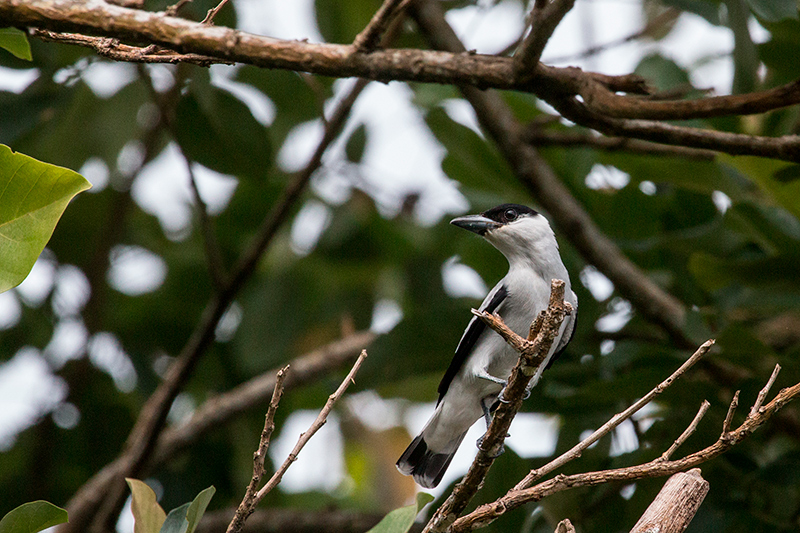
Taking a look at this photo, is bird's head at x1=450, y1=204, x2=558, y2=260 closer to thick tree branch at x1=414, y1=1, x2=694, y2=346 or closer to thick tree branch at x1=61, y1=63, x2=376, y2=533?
thick tree branch at x1=414, y1=1, x2=694, y2=346

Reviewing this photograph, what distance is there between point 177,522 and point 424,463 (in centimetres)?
129

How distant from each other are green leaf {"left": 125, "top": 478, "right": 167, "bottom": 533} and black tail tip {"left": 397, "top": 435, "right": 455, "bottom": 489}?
46.5 inches

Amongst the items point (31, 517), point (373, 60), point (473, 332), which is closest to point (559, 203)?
point (473, 332)

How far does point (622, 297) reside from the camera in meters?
3.96

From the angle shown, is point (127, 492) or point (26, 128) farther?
point (127, 492)

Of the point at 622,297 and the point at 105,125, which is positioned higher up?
the point at 105,125

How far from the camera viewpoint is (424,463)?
10.7ft

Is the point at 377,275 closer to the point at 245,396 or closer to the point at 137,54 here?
the point at 245,396

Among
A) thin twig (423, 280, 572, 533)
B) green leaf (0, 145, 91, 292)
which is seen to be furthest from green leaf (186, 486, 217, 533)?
green leaf (0, 145, 91, 292)

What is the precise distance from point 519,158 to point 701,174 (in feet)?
3.08

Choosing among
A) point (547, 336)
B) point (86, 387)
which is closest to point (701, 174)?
point (547, 336)

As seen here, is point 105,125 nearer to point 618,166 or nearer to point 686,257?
point 618,166

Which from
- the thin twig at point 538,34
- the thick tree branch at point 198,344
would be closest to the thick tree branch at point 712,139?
the thin twig at point 538,34

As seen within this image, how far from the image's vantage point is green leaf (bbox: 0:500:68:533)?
2051 mm
